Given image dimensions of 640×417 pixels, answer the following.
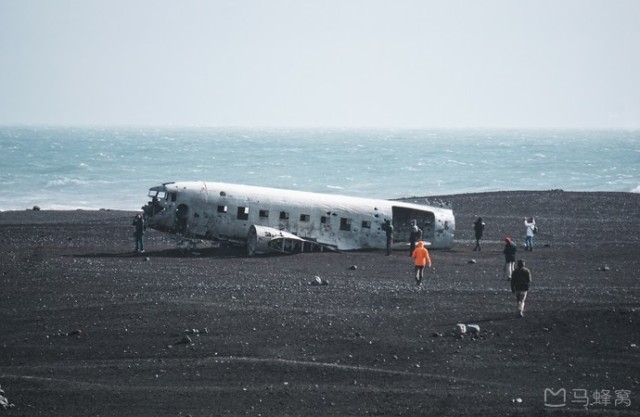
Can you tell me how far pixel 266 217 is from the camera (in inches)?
1737

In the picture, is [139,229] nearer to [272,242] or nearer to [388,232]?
[272,242]

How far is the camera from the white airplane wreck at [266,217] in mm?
43594

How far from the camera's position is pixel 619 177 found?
382ft

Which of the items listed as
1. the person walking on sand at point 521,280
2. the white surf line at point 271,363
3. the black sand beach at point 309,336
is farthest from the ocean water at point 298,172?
the white surf line at point 271,363

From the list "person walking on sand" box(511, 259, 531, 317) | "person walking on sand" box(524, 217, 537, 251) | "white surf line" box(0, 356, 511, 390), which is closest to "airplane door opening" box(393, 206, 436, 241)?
"person walking on sand" box(524, 217, 537, 251)

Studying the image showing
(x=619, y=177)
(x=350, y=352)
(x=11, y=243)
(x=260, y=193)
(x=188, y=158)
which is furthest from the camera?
(x=188, y=158)

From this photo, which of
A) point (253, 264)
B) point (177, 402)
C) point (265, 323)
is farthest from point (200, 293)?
point (177, 402)

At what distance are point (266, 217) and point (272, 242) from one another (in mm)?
1259

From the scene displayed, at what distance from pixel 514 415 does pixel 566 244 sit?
104 ft

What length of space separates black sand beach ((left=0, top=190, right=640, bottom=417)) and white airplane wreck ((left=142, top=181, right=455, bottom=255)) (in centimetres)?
107

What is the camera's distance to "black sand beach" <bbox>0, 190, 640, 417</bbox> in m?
21.8

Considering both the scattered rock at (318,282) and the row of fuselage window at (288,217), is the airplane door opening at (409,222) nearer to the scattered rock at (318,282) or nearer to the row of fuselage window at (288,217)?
the row of fuselage window at (288,217)

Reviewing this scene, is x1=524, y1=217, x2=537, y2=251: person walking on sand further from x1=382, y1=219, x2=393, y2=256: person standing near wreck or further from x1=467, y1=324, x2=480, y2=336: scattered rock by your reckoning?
x1=467, y1=324, x2=480, y2=336: scattered rock

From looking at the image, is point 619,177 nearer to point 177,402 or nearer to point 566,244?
point 566,244
